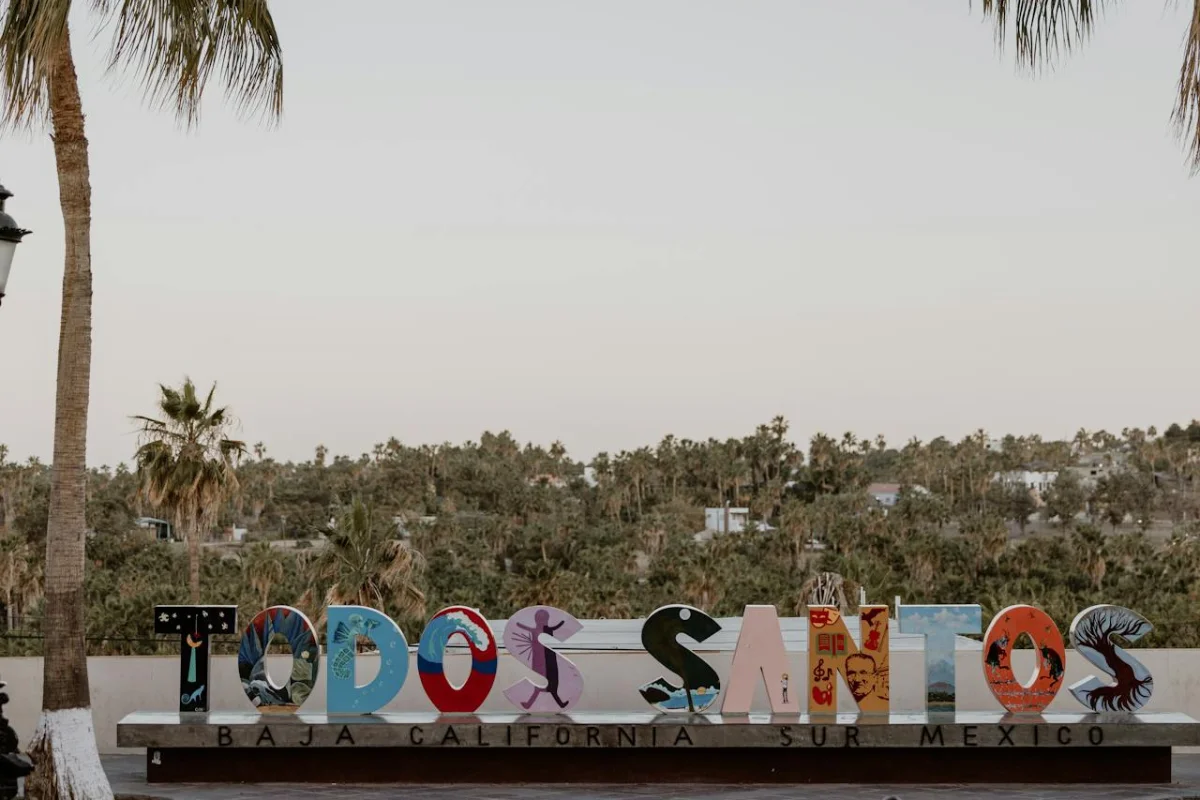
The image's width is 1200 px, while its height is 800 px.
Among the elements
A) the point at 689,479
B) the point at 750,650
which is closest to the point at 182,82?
the point at 750,650

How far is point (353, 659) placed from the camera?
1446cm

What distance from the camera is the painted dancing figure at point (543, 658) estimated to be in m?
14.4

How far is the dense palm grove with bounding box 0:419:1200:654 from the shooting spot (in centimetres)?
4456

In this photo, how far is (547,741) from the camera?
46.6 feet

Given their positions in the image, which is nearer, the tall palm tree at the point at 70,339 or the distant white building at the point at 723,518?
the tall palm tree at the point at 70,339

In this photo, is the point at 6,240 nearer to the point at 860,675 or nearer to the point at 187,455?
the point at 860,675

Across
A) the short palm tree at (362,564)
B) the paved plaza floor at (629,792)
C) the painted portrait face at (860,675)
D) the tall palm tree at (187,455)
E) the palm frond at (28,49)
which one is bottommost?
the paved plaza floor at (629,792)

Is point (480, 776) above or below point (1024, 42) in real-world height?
below

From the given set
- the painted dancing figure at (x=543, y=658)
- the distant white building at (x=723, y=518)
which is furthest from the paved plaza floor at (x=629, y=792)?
the distant white building at (x=723, y=518)

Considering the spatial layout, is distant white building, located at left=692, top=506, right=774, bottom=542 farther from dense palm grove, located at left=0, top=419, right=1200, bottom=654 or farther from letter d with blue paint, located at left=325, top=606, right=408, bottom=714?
letter d with blue paint, located at left=325, top=606, right=408, bottom=714

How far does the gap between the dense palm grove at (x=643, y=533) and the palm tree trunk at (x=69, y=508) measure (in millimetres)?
13617

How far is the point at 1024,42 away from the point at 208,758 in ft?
35.4

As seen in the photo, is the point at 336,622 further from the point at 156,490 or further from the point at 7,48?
the point at 156,490

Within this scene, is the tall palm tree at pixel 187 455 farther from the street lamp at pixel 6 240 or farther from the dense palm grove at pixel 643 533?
the street lamp at pixel 6 240
